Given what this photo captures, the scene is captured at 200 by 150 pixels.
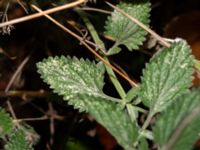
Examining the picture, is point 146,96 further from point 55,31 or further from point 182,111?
point 55,31

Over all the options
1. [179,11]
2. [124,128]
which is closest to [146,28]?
[124,128]

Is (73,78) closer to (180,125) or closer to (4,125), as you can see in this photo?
(4,125)

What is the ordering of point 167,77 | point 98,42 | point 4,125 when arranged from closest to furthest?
point 167,77 < point 4,125 < point 98,42

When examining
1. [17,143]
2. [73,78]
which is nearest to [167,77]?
[73,78]

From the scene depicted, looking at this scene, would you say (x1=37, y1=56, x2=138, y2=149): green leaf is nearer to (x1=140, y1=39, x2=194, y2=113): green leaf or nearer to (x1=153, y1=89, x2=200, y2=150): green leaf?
(x1=140, y1=39, x2=194, y2=113): green leaf

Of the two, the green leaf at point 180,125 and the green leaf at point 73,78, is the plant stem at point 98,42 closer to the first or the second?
the green leaf at point 73,78
